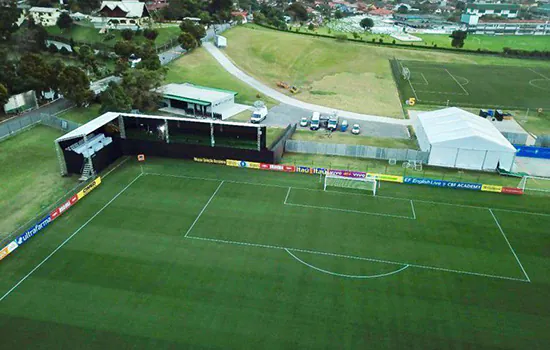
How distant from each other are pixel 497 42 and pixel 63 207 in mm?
151843

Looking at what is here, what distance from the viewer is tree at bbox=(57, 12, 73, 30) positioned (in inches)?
4006

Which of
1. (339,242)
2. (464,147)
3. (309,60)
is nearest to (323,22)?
(309,60)

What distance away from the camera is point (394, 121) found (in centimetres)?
6259

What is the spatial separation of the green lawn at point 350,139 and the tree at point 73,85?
31099mm

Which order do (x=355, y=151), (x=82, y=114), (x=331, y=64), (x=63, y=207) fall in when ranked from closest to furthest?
(x=63, y=207)
(x=355, y=151)
(x=82, y=114)
(x=331, y=64)

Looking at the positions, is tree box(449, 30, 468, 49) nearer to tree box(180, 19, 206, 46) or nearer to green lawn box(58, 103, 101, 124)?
tree box(180, 19, 206, 46)

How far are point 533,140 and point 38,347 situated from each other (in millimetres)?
59922

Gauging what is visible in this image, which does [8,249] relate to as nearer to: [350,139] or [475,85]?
[350,139]

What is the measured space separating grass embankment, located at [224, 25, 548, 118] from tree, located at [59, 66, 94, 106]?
3222cm

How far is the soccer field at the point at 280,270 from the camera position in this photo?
25.8m

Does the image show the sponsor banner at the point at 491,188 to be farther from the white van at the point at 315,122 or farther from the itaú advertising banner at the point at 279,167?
the white van at the point at 315,122

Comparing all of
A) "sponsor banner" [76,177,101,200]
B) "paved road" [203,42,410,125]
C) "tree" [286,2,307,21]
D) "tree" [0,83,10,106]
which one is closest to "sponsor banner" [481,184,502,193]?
"paved road" [203,42,410,125]

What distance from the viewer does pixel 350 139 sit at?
5538cm

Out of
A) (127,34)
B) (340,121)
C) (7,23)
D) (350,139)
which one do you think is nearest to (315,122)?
(340,121)
